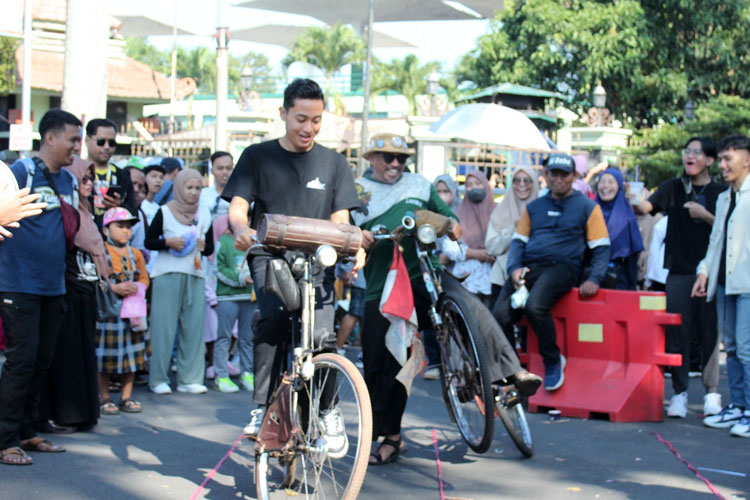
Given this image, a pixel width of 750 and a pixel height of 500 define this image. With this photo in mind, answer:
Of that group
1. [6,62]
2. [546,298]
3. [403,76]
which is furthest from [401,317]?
[403,76]

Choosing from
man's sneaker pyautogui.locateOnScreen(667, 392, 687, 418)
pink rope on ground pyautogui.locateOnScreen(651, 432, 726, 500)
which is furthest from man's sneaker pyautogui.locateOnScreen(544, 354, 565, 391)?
pink rope on ground pyautogui.locateOnScreen(651, 432, 726, 500)

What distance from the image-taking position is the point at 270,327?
5281 mm

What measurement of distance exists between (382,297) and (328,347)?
1.50 meters

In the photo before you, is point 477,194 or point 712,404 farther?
point 477,194

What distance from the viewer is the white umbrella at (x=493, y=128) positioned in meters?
12.4

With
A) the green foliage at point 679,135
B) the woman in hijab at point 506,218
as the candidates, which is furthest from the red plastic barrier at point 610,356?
the green foliage at point 679,135

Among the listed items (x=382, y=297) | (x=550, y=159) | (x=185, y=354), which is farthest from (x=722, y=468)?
(x=185, y=354)

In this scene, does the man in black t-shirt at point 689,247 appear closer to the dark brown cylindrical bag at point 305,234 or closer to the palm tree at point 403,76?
the dark brown cylindrical bag at point 305,234

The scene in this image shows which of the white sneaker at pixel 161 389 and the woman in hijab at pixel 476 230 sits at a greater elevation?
the woman in hijab at pixel 476 230

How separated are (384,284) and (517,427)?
1.28 m

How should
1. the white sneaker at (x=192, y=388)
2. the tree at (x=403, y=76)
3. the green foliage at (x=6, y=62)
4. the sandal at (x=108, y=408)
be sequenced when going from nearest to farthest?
1. the sandal at (x=108, y=408)
2. the white sneaker at (x=192, y=388)
3. the green foliage at (x=6, y=62)
4. the tree at (x=403, y=76)

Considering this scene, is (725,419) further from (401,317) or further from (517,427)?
(401,317)

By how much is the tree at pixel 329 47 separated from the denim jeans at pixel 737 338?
44488mm

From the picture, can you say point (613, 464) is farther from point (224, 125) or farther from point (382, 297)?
point (224, 125)
